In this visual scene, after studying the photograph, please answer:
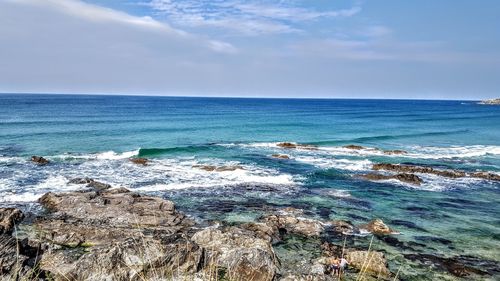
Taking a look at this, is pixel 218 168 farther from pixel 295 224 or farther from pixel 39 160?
pixel 39 160

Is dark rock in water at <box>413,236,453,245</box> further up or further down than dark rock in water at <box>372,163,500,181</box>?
further down

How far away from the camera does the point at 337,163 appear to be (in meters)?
36.0

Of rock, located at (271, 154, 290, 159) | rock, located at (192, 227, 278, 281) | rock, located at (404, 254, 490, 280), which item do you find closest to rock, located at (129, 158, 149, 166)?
rock, located at (271, 154, 290, 159)

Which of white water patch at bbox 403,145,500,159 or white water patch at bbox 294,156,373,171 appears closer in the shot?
white water patch at bbox 294,156,373,171

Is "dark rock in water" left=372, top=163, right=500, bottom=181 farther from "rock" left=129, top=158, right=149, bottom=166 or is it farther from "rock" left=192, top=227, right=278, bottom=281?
"rock" left=192, top=227, right=278, bottom=281

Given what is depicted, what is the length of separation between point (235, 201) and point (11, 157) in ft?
79.3

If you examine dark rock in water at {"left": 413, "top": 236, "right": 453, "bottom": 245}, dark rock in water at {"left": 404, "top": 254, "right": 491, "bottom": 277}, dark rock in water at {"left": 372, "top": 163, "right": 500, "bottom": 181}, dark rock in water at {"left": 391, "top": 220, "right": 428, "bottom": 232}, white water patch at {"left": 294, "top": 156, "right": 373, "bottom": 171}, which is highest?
dark rock in water at {"left": 372, "top": 163, "right": 500, "bottom": 181}

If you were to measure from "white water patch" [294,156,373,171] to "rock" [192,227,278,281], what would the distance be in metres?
20.1

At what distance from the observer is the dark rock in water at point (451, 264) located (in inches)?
546

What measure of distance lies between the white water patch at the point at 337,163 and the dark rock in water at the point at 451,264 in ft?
59.9

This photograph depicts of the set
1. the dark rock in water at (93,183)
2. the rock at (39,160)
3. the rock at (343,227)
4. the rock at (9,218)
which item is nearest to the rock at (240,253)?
the rock at (343,227)

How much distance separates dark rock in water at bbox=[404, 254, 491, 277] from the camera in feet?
45.5

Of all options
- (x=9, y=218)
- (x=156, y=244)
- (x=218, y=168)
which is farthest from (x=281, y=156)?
(x=156, y=244)

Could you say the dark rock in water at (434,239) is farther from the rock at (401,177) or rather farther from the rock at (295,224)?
the rock at (401,177)
